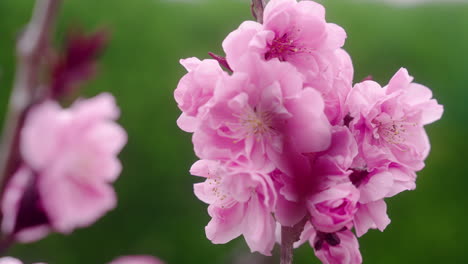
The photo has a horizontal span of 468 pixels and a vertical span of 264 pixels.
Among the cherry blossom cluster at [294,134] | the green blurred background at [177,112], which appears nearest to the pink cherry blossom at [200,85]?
the cherry blossom cluster at [294,134]

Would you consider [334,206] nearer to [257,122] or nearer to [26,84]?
[257,122]

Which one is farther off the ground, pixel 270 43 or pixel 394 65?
pixel 270 43

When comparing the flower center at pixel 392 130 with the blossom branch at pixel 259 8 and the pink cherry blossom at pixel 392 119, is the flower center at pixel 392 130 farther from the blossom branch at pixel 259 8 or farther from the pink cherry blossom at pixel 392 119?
the blossom branch at pixel 259 8

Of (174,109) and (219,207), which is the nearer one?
(219,207)

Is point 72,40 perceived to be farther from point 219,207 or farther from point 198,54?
point 198,54

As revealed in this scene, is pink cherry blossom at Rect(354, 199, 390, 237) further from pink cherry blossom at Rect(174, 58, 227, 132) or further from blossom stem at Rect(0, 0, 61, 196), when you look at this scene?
blossom stem at Rect(0, 0, 61, 196)

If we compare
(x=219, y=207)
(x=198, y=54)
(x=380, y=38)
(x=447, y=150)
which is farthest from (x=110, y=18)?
(x=219, y=207)
